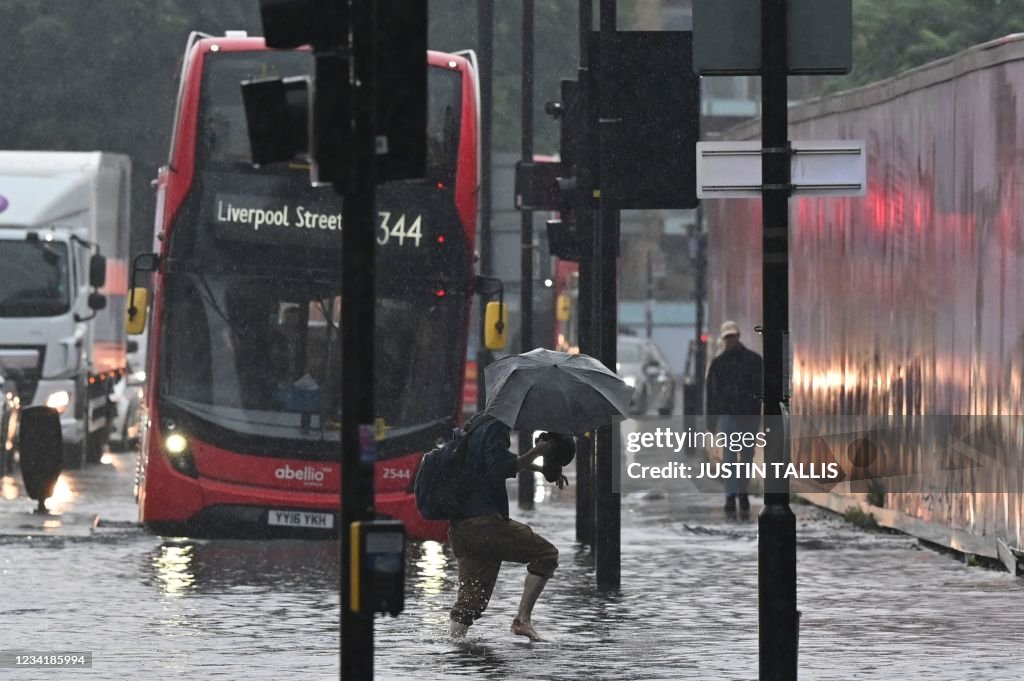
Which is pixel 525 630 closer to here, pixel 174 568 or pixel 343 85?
pixel 174 568

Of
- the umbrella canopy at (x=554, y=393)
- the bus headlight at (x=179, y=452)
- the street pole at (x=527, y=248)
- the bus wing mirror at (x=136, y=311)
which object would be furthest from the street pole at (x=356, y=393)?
the street pole at (x=527, y=248)

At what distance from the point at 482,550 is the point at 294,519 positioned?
6.03 m

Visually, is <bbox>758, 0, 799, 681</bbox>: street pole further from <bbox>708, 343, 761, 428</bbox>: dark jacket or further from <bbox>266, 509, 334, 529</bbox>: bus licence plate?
<bbox>708, 343, 761, 428</bbox>: dark jacket

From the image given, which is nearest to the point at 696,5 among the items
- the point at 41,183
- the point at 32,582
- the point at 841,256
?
the point at 32,582

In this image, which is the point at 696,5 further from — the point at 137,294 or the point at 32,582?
the point at 137,294

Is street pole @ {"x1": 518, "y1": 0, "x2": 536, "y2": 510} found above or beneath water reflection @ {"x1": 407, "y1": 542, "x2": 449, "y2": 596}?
above

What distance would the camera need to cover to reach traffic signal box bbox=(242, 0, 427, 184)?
870 cm

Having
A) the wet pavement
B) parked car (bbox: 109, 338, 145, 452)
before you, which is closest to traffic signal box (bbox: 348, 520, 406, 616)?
the wet pavement

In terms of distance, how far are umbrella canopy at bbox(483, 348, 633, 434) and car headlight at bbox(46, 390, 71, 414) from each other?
1721 centimetres

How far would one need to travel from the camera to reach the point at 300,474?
19.8 m

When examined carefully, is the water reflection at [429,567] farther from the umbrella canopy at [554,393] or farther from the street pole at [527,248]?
the street pole at [527,248]

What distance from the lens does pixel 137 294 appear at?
20656 millimetres

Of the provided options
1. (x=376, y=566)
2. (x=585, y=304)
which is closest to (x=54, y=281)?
(x=585, y=304)

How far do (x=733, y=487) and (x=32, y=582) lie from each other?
982 centimetres
